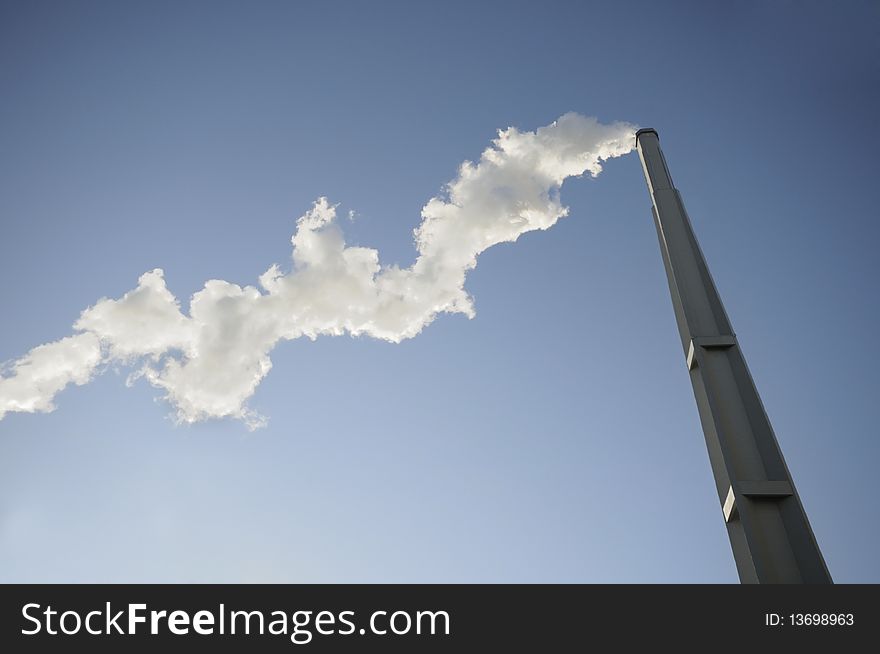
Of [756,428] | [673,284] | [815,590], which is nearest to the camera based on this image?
[815,590]

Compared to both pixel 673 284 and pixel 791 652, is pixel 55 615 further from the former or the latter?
pixel 673 284

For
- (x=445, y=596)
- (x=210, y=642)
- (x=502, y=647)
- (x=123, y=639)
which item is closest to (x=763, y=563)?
(x=502, y=647)

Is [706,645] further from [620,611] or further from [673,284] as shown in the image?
[673,284]

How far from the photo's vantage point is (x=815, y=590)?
4285 mm

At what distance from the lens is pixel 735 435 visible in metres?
6.09

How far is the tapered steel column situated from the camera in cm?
520

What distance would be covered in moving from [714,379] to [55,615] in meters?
6.96

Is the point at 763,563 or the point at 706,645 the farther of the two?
the point at 763,563

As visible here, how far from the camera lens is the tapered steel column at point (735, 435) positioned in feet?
17.1

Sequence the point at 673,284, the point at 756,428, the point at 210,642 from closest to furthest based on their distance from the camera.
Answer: the point at 210,642, the point at 756,428, the point at 673,284

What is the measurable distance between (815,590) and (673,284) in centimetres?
443

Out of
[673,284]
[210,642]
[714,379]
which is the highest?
[673,284]

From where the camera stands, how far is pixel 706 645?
4055 millimetres

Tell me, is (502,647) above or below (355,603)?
below
